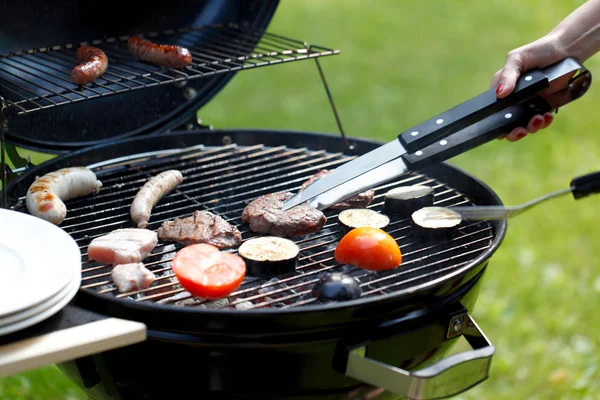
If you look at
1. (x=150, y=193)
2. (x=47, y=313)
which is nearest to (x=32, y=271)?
(x=47, y=313)

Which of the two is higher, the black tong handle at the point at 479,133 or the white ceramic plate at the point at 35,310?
the black tong handle at the point at 479,133

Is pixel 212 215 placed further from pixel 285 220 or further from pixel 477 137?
pixel 477 137

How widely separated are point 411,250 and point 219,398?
94cm

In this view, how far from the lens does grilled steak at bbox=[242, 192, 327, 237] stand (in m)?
2.67

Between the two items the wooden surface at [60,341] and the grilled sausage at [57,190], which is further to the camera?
the grilled sausage at [57,190]

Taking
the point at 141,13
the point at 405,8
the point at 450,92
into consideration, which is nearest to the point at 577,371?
the point at 141,13

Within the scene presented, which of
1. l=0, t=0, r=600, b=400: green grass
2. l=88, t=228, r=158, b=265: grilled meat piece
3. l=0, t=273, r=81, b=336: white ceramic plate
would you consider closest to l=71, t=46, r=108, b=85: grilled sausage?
l=88, t=228, r=158, b=265: grilled meat piece

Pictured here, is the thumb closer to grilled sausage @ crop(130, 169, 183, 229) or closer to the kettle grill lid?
the kettle grill lid

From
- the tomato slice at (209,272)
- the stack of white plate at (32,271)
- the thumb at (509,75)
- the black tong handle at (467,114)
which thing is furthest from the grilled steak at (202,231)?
the thumb at (509,75)

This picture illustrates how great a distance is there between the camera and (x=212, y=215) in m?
2.75

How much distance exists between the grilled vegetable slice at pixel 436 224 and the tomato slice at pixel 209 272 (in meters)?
0.76

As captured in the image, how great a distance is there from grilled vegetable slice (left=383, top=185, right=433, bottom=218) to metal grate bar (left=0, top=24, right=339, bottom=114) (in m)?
0.68

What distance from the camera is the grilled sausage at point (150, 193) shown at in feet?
9.10

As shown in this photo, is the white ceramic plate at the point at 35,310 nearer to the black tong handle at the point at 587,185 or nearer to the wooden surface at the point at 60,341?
the wooden surface at the point at 60,341
